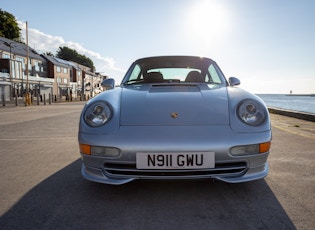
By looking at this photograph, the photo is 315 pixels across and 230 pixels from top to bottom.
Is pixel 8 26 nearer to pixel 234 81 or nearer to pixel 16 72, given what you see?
pixel 16 72

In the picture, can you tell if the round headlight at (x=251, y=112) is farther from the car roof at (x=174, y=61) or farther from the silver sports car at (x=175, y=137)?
the car roof at (x=174, y=61)

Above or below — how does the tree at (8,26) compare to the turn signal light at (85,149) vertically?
above

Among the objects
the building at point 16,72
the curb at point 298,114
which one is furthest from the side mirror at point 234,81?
the building at point 16,72

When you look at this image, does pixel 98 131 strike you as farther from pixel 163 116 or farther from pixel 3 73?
pixel 3 73

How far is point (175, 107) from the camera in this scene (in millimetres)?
2268

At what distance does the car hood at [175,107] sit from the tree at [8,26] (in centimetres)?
5349

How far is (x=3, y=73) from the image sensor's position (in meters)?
31.2

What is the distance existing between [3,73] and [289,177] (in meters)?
35.1

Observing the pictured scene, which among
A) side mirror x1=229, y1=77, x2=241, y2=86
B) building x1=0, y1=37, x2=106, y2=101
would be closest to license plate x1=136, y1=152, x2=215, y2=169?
side mirror x1=229, y1=77, x2=241, y2=86

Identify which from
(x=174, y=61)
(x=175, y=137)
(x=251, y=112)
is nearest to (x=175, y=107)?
(x=175, y=137)

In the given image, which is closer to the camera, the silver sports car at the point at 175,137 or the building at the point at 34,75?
the silver sports car at the point at 175,137

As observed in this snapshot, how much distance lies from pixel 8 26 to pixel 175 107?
184 ft

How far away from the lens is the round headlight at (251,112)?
2.18 meters

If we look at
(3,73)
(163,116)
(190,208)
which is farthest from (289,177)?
(3,73)
